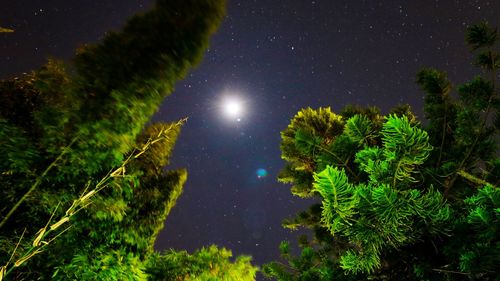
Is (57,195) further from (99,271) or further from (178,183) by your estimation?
(178,183)

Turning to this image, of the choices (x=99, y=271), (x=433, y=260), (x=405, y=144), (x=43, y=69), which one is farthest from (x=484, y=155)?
(x=43, y=69)

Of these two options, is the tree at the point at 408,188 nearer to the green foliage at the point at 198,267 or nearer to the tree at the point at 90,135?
the green foliage at the point at 198,267

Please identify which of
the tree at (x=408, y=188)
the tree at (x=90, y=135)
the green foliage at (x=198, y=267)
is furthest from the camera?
the green foliage at (x=198, y=267)

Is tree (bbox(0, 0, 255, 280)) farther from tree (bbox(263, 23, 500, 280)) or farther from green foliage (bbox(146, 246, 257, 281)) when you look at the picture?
tree (bbox(263, 23, 500, 280))

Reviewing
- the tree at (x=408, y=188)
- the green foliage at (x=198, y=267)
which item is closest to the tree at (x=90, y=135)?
the green foliage at (x=198, y=267)

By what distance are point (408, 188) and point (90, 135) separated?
3.05 metres

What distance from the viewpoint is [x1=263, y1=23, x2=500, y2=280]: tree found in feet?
6.88

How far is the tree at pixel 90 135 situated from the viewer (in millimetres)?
2842

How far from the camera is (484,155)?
162 inches

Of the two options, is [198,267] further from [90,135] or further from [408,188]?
[408,188]

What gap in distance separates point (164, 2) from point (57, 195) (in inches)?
98.5

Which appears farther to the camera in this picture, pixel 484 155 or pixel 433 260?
pixel 484 155

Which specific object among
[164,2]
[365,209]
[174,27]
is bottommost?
[365,209]

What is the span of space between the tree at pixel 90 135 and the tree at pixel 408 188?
175 cm
